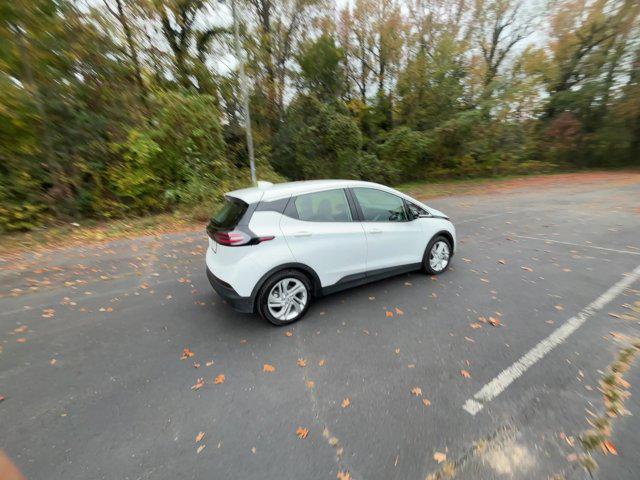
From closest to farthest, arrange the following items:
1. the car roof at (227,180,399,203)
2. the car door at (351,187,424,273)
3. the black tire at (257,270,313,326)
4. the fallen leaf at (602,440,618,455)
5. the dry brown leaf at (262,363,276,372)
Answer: the fallen leaf at (602,440,618,455) → the dry brown leaf at (262,363,276,372) → the black tire at (257,270,313,326) → the car roof at (227,180,399,203) → the car door at (351,187,424,273)

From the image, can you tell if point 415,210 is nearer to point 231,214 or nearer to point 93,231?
point 231,214

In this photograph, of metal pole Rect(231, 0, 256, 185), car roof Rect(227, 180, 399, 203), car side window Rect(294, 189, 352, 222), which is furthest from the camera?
metal pole Rect(231, 0, 256, 185)

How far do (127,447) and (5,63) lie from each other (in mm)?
9480

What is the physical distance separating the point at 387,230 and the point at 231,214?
→ 2.05 metres

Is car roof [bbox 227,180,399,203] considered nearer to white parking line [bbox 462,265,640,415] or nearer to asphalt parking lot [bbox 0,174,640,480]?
asphalt parking lot [bbox 0,174,640,480]

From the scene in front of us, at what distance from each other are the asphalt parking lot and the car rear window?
1.17 metres

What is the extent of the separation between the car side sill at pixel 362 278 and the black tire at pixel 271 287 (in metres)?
0.30

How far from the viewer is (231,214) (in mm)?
3744

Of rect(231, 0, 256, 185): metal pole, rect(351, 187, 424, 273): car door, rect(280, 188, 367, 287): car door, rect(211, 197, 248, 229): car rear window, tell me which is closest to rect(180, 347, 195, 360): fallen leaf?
rect(211, 197, 248, 229): car rear window

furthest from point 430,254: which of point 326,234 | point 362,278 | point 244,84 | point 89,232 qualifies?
point 244,84

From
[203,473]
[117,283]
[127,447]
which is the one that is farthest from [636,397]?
[117,283]

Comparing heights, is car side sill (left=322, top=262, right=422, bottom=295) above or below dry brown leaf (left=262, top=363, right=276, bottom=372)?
above

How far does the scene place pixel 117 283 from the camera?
16.9ft

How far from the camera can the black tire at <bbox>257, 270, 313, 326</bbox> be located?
3.58m
